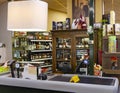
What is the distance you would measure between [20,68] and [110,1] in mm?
2234

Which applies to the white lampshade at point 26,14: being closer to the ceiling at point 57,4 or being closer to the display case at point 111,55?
the display case at point 111,55

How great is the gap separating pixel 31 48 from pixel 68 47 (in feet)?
7.85

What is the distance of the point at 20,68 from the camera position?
1.86 m

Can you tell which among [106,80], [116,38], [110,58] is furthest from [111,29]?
[106,80]

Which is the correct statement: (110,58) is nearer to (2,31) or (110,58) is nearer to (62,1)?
(62,1)

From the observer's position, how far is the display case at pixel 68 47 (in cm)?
541

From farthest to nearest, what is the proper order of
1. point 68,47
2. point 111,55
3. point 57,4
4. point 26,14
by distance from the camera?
point 57,4 < point 68,47 < point 111,55 < point 26,14

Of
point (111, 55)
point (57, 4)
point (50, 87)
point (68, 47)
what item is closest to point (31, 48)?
point (57, 4)

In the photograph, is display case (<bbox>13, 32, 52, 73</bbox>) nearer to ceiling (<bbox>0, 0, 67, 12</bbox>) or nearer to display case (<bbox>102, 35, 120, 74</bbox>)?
ceiling (<bbox>0, 0, 67, 12</bbox>)

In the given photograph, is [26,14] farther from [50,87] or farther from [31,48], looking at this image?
[31,48]

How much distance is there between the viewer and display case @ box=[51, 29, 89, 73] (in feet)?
17.8

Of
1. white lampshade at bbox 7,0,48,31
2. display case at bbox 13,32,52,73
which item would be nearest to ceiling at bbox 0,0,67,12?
display case at bbox 13,32,52,73

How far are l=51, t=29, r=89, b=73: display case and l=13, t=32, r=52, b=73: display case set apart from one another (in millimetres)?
1555

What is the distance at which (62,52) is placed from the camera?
5863 mm
